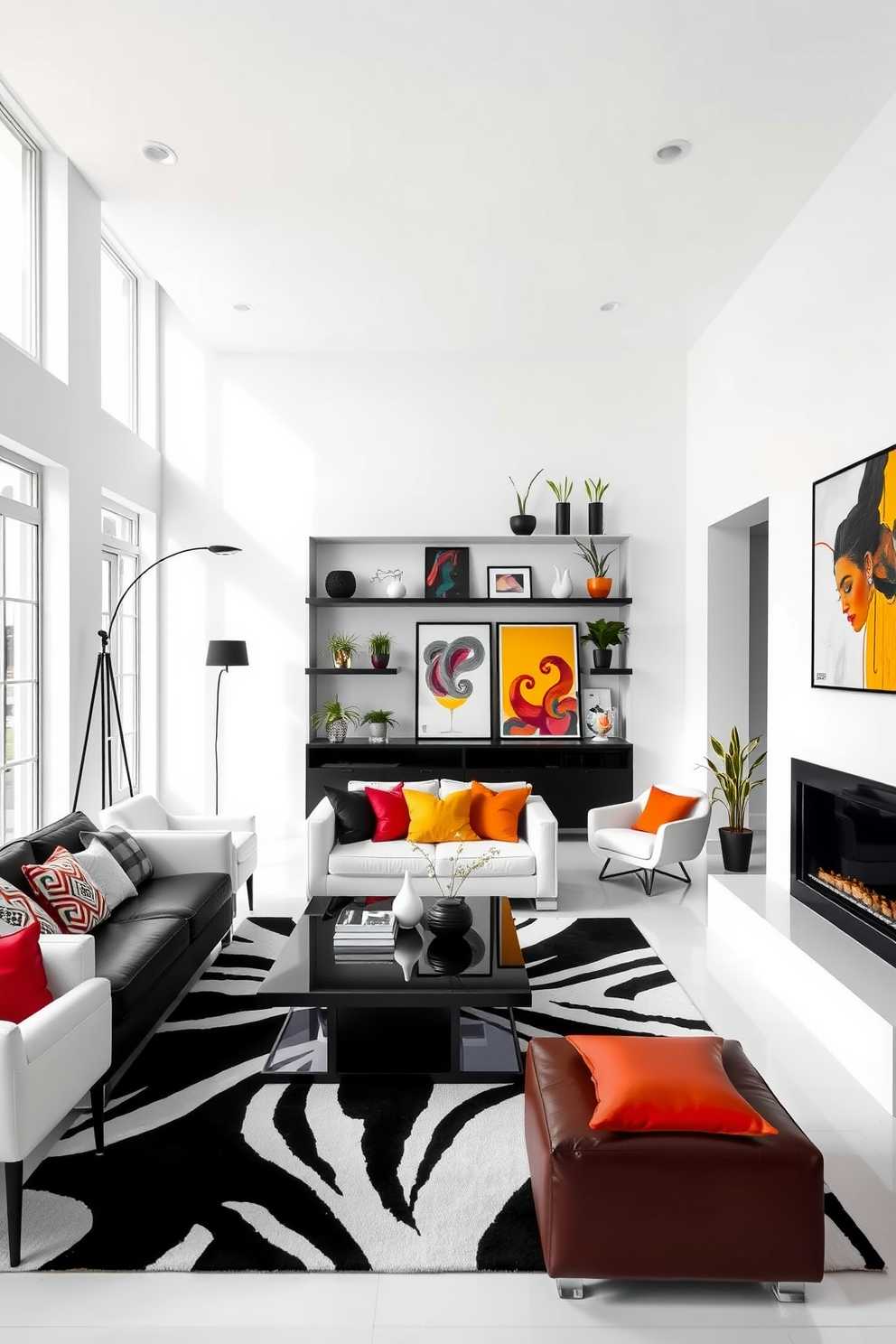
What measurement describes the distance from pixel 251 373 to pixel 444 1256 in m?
6.11

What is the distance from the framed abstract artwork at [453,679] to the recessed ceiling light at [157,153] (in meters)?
3.59

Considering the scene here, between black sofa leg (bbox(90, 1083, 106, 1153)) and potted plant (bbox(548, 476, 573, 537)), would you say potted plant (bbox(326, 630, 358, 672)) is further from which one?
black sofa leg (bbox(90, 1083, 106, 1153))

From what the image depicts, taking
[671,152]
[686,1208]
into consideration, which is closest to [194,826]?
[686,1208]

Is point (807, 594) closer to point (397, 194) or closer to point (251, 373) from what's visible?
point (397, 194)

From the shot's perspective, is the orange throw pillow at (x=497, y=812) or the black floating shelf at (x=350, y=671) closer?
the orange throw pillow at (x=497, y=812)

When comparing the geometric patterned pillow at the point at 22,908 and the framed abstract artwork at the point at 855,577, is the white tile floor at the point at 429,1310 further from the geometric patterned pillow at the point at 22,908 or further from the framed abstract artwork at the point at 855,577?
the framed abstract artwork at the point at 855,577

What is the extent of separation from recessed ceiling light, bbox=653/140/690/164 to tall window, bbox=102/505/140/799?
4061 millimetres

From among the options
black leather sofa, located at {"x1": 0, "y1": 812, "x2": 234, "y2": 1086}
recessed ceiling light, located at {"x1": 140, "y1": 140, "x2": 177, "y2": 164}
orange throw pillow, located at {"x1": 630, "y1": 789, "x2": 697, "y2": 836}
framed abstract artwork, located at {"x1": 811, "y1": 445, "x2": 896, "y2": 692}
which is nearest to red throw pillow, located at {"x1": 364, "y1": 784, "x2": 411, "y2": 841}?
black leather sofa, located at {"x1": 0, "y1": 812, "x2": 234, "y2": 1086}

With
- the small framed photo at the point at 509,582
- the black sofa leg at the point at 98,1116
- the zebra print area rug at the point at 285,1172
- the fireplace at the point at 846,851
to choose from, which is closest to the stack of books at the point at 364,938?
the zebra print area rug at the point at 285,1172

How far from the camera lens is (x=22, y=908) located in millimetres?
2719

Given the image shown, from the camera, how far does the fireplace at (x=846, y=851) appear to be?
3.29 m

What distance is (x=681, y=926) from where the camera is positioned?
14.8ft

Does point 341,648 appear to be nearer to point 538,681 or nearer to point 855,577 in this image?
point 538,681

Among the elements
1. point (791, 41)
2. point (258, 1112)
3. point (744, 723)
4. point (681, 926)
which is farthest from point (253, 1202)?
point (744, 723)
